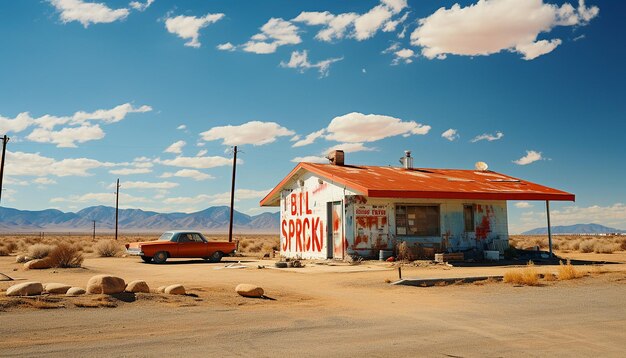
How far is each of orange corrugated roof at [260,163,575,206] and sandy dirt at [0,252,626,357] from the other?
26.5ft

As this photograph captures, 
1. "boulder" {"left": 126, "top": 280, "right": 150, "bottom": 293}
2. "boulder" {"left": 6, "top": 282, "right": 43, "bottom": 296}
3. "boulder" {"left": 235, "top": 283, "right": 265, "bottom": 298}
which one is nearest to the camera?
"boulder" {"left": 6, "top": 282, "right": 43, "bottom": 296}

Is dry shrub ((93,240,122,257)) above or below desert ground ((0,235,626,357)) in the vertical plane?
above

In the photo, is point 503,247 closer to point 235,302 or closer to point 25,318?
point 235,302

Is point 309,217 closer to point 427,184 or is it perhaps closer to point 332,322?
point 427,184

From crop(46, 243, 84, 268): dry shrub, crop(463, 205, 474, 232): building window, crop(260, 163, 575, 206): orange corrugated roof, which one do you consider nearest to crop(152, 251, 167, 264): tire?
crop(46, 243, 84, 268): dry shrub

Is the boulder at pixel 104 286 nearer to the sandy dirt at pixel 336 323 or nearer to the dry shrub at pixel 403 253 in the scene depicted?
the sandy dirt at pixel 336 323

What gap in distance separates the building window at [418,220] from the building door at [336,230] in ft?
7.54

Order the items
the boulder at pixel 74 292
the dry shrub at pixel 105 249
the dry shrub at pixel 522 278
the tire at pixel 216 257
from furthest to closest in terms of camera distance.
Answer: the dry shrub at pixel 105 249 → the tire at pixel 216 257 → the dry shrub at pixel 522 278 → the boulder at pixel 74 292

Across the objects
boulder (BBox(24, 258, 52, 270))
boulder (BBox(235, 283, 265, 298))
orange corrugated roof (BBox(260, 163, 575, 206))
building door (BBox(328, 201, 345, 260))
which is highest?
orange corrugated roof (BBox(260, 163, 575, 206))

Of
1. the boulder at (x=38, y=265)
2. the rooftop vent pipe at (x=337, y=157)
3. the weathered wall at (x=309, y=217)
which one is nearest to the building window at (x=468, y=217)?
the weathered wall at (x=309, y=217)

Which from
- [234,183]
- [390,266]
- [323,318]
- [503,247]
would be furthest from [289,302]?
[234,183]

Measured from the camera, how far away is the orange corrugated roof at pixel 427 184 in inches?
885

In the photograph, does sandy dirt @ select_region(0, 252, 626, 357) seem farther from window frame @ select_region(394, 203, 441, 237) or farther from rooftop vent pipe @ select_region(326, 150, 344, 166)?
rooftop vent pipe @ select_region(326, 150, 344, 166)

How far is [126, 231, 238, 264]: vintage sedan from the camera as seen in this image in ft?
82.2
